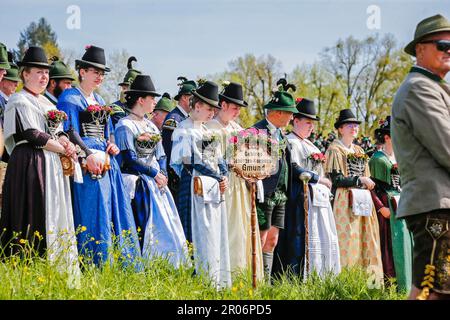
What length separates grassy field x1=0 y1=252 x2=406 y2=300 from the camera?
4621 mm

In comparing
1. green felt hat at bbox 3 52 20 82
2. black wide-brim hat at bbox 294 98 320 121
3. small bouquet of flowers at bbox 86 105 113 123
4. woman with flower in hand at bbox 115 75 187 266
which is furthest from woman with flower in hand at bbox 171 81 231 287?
green felt hat at bbox 3 52 20 82

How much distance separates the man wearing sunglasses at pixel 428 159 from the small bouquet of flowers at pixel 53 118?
9.42 ft

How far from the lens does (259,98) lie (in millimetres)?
29844

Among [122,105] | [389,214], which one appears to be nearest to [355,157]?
[389,214]

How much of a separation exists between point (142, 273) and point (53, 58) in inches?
126

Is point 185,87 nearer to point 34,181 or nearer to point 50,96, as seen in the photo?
point 50,96

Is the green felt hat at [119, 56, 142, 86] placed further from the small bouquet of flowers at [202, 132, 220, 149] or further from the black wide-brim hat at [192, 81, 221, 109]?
the small bouquet of flowers at [202, 132, 220, 149]

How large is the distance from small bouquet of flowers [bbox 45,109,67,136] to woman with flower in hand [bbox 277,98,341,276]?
285 centimetres

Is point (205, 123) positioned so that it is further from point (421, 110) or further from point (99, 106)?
point (421, 110)

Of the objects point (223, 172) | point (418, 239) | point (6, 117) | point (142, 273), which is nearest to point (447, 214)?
point (418, 239)

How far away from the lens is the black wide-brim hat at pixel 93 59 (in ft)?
21.2

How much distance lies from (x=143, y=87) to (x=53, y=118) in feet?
4.00

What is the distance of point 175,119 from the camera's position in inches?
321

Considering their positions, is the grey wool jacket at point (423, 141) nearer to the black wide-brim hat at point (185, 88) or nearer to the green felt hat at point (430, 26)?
the green felt hat at point (430, 26)
